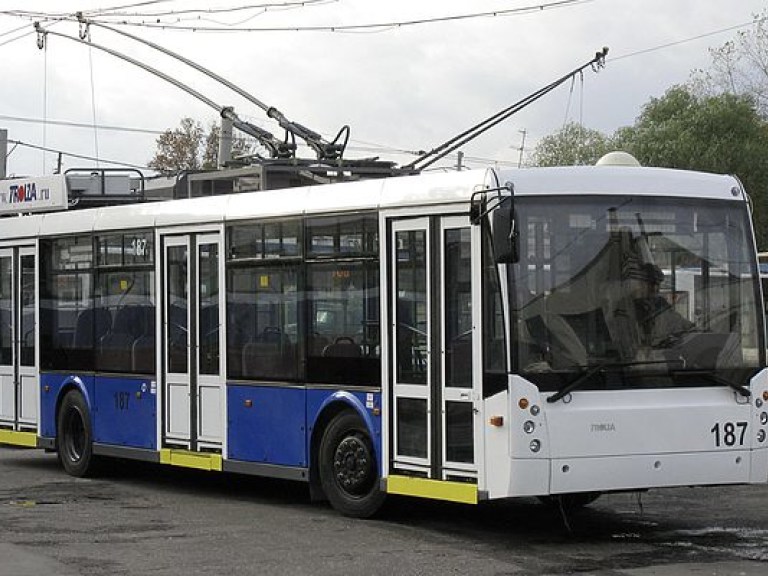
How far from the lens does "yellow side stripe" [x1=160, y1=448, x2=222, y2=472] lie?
15.2 meters

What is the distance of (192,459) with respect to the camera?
15.6 metres

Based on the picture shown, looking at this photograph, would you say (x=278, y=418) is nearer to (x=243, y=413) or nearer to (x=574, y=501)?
(x=243, y=413)

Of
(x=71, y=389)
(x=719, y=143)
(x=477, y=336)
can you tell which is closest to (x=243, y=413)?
(x=477, y=336)

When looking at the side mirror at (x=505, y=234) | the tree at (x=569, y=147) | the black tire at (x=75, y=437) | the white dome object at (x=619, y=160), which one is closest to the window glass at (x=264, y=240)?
the white dome object at (x=619, y=160)

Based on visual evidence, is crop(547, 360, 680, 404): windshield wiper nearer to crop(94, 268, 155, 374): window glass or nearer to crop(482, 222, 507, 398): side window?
crop(482, 222, 507, 398): side window

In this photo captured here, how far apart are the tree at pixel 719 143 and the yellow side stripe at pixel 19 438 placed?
1477 inches

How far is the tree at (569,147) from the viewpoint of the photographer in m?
75.1

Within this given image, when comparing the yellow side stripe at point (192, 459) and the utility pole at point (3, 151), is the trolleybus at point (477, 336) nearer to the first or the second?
the yellow side stripe at point (192, 459)

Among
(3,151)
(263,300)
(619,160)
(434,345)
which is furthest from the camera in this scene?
(3,151)

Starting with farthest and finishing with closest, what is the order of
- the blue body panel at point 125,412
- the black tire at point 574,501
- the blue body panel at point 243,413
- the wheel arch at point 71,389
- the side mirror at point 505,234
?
1. the wheel arch at point 71,389
2. the blue body panel at point 125,412
3. the blue body panel at point 243,413
4. the black tire at point 574,501
5. the side mirror at point 505,234

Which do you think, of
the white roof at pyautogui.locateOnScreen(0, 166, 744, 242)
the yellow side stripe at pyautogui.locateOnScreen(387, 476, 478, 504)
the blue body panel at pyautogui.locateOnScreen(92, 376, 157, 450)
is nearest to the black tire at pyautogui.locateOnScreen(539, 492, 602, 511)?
the yellow side stripe at pyautogui.locateOnScreen(387, 476, 478, 504)

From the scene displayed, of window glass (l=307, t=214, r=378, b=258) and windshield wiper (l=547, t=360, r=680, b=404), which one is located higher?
window glass (l=307, t=214, r=378, b=258)

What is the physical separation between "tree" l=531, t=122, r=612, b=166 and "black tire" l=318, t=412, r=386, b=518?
60.8 m

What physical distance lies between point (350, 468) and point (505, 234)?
2.86 m
